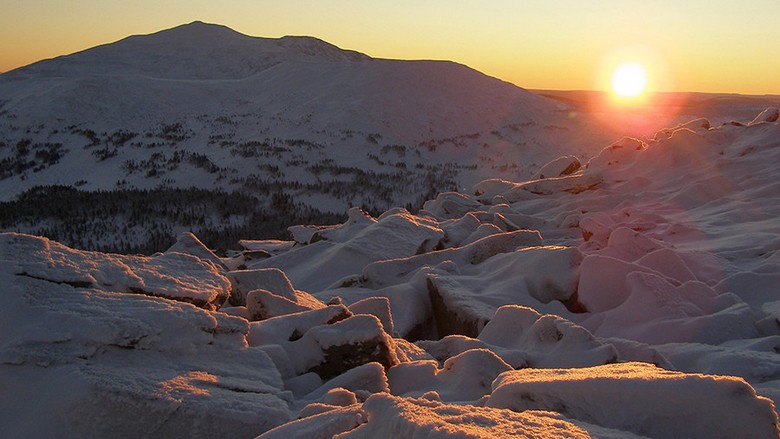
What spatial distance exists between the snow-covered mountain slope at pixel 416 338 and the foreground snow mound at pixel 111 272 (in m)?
0.01

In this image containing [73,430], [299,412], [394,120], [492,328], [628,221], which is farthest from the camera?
[394,120]

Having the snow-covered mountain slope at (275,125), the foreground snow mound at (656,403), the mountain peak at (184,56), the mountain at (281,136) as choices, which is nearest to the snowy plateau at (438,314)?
the foreground snow mound at (656,403)

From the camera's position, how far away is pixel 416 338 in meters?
5.37

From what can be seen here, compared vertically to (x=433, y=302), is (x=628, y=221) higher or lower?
higher

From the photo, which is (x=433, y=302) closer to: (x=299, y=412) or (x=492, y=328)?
(x=492, y=328)

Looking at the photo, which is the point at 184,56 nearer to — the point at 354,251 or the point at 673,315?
the point at 354,251

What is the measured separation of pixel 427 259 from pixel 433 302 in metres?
1.29

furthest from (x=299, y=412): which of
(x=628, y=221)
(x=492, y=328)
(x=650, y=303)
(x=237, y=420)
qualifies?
(x=628, y=221)

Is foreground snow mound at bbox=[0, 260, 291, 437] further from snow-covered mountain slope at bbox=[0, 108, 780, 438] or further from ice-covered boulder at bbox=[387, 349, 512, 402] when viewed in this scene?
Result: ice-covered boulder at bbox=[387, 349, 512, 402]

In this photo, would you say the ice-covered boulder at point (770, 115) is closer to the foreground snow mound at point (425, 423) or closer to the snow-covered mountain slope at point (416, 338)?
the snow-covered mountain slope at point (416, 338)

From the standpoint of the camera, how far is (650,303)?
4578 millimetres

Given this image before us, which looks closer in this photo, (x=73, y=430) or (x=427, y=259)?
(x=73, y=430)

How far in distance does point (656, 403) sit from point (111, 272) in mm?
3001

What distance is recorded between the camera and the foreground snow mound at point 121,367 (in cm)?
250
